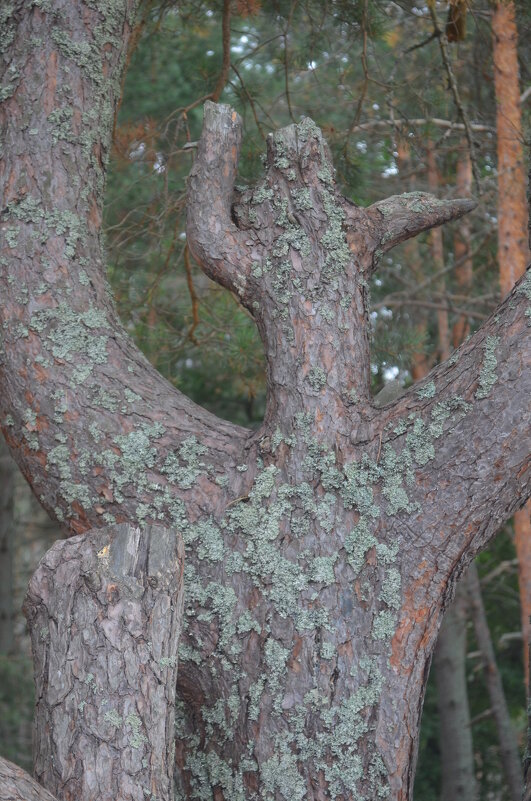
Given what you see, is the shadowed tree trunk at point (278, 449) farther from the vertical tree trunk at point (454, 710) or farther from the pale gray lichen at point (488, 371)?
the vertical tree trunk at point (454, 710)

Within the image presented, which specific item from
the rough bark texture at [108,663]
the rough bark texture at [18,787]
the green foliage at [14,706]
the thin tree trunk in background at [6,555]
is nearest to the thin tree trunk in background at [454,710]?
the green foliage at [14,706]

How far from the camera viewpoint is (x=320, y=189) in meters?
1.57

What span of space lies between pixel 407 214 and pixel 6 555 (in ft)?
17.5

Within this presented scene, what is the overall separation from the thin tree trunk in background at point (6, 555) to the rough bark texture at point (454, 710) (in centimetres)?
307

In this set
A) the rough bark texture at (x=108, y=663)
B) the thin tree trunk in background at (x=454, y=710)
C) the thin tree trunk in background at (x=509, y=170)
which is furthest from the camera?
the thin tree trunk in background at (x=454, y=710)

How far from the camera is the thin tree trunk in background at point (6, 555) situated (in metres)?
6.16

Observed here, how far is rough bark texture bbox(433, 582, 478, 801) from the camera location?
5.24m

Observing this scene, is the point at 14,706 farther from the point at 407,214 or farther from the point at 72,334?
the point at 407,214

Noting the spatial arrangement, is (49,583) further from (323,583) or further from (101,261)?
(101,261)

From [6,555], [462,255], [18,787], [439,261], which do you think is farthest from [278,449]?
[6,555]

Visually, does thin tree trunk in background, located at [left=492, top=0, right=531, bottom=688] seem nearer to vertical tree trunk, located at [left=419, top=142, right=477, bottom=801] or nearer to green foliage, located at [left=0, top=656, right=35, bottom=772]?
vertical tree trunk, located at [left=419, top=142, right=477, bottom=801]

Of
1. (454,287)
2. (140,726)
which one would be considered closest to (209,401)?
(454,287)

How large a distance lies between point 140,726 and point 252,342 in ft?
6.14

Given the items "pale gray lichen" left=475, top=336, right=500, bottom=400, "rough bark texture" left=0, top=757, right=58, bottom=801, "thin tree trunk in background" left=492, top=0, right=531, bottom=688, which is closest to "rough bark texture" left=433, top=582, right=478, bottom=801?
"thin tree trunk in background" left=492, top=0, right=531, bottom=688
